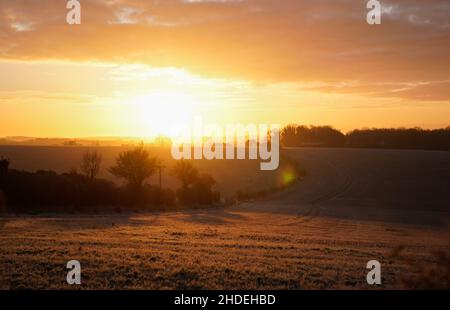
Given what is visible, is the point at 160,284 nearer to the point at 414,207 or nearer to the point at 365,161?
the point at 414,207

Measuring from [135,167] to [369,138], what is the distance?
128571mm

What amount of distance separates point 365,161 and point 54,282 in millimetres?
95139

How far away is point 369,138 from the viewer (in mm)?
164625

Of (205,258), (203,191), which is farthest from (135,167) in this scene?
(205,258)

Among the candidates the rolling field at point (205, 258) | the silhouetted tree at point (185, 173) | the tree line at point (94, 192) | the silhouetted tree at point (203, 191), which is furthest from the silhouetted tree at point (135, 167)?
the rolling field at point (205, 258)

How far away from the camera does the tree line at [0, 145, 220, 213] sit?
3809cm

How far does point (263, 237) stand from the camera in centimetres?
2180

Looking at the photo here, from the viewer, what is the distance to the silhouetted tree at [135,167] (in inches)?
1912

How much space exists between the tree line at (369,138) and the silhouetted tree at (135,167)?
110m

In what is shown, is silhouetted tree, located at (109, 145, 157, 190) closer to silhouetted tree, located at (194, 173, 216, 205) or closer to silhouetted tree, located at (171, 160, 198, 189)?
silhouetted tree, located at (171, 160, 198, 189)

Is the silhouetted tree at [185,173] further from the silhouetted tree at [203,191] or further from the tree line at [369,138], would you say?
the tree line at [369,138]

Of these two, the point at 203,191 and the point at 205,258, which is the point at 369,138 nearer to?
the point at 203,191

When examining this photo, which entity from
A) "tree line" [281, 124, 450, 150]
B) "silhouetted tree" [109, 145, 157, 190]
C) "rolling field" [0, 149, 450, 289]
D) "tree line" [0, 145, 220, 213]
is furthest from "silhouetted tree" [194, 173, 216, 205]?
"tree line" [281, 124, 450, 150]
